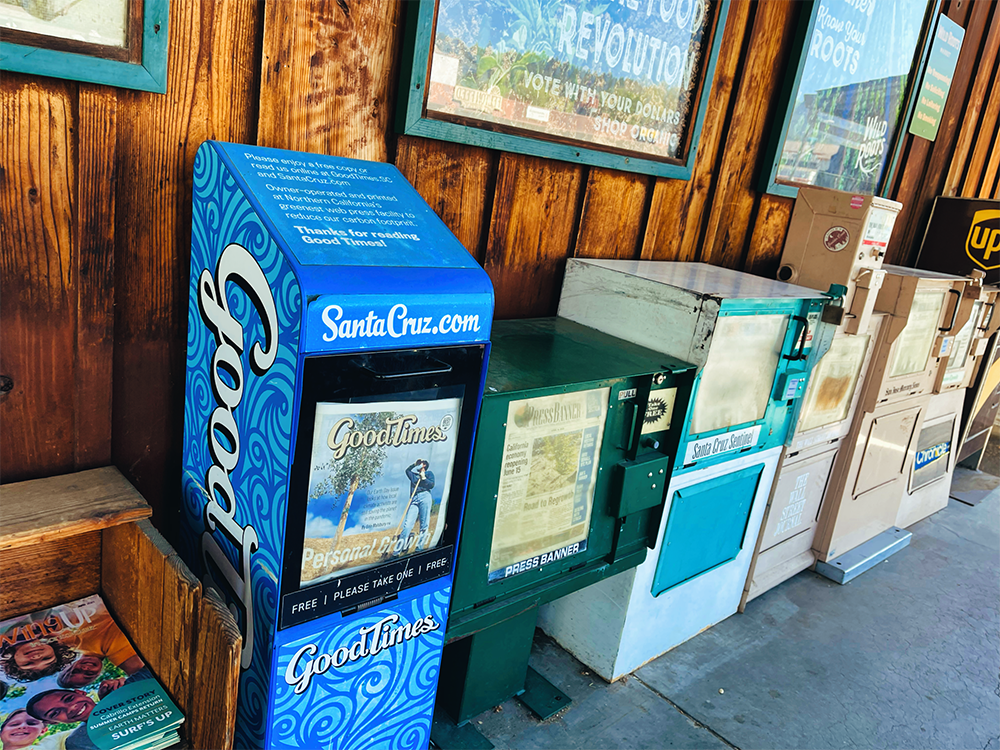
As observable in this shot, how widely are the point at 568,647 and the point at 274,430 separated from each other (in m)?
1.88

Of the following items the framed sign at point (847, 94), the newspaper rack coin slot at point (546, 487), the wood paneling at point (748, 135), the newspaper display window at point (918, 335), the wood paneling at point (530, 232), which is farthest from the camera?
the newspaper display window at point (918, 335)

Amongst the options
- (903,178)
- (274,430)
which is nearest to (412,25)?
(274,430)

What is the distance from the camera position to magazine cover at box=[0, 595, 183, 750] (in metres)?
1.30

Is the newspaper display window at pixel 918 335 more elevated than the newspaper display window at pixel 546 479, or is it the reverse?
the newspaper display window at pixel 918 335

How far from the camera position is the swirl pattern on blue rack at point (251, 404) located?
130 cm

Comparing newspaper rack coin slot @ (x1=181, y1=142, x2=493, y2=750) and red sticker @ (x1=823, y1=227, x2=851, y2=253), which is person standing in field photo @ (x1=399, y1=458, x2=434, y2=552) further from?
red sticker @ (x1=823, y1=227, x2=851, y2=253)

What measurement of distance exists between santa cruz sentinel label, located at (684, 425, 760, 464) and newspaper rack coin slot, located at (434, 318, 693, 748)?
0.14 m

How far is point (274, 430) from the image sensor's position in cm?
135

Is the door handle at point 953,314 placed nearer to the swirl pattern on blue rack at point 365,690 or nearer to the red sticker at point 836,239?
the red sticker at point 836,239

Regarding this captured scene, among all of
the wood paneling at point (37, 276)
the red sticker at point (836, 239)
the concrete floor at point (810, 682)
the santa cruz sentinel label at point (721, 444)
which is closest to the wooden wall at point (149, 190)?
the wood paneling at point (37, 276)

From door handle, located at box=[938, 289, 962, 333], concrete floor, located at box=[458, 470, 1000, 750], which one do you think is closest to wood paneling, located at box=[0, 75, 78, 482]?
concrete floor, located at box=[458, 470, 1000, 750]

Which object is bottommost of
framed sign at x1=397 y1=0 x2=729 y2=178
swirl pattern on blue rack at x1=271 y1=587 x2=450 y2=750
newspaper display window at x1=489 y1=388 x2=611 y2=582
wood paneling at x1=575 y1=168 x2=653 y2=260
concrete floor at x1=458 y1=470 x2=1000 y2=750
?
concrete floor at x1=458 y1=470 x2=1000 y2=750

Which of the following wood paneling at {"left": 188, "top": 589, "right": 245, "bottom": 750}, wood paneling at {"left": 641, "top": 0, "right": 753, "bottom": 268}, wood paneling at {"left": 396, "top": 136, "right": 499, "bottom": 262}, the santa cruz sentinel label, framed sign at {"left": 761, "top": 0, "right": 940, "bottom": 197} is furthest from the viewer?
framed sign at {"left": 761, "top": 0, "right": 940, "bottom": 197}

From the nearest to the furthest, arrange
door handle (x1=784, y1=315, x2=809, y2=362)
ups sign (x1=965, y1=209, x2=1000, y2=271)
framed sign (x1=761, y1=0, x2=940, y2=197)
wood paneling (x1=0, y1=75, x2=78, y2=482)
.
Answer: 1. wood paneling (x1=0, y1=75, x2=78, y2=482)
2. door handle (x1=784, y1=315, x2=809, y2=362)
3. framed sign (x1=761, y1=0, x2=940, y2=197)
4. ups sign (x1=965, y1=209, x2=1000, y2=271)
